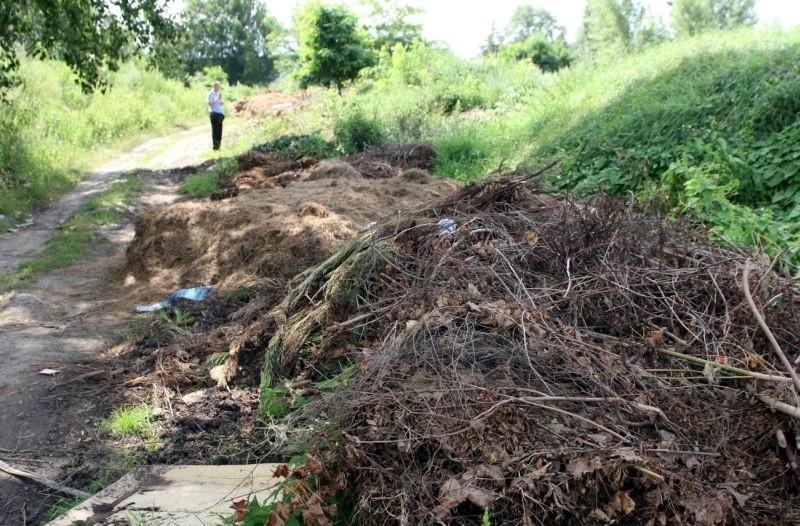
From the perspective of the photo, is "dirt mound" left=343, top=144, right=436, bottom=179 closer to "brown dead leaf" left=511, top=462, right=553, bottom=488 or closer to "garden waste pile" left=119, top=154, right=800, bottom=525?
"garden waste pile" left=119, top=154, right=800, bottom=525

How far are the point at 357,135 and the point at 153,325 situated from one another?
9.42 meters

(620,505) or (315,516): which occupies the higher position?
(620,505)

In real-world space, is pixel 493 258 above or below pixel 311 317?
above

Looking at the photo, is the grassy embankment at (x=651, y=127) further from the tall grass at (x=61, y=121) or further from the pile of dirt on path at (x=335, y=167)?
the tall grass at (x=61, y=121)

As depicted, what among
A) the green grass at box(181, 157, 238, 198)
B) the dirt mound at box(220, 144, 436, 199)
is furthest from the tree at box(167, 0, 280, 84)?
the dirt mound at box(220, 144, 436, 199)

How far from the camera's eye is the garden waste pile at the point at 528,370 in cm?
260

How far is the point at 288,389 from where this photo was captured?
4418 mm

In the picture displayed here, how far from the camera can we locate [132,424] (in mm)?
4461

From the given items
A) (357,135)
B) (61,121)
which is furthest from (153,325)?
(61,121)

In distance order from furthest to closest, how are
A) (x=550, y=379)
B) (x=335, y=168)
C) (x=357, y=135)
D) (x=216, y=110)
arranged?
1. (x=216, y=110)
2. (x=357, y=135)
3. (x=335, y=168)
4. (x=550, y=379)

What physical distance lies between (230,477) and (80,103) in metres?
19.8

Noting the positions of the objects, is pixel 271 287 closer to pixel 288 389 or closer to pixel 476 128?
pixel 288 389

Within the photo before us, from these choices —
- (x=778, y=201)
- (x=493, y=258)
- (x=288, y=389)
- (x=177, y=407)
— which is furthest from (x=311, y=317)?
Result: (x=778, y=201)

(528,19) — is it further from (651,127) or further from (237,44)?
(651,127)
